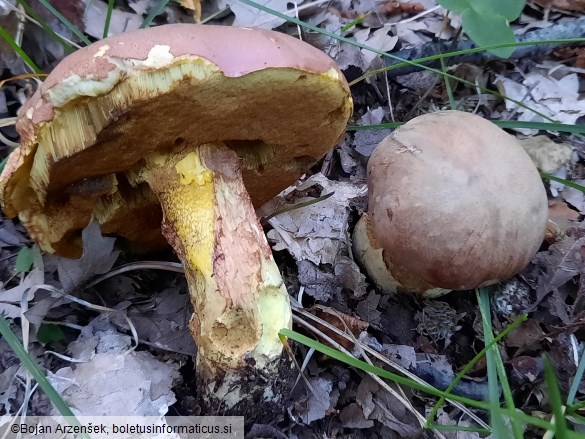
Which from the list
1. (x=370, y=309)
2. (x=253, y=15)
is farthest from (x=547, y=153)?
(x=253, y=15)

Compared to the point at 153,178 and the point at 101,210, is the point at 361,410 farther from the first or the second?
the point at 101,210

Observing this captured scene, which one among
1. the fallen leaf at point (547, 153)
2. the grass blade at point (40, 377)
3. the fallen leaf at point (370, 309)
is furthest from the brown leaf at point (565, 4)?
the grass blade at point (40, 377)

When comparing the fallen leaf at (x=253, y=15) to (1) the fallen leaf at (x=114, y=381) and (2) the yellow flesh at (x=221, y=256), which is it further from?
(1) the fallen leaf at (x=114, y=381)

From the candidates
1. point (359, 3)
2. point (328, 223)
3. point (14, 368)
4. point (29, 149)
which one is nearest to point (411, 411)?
point (328, 223)

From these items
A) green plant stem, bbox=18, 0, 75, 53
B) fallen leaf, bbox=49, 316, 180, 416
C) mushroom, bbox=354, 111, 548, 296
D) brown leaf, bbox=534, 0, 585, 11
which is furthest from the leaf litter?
brown leaf, bbox=534, 0, 585, 11

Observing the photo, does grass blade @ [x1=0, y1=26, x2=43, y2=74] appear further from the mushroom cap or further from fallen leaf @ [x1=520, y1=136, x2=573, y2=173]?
fallen leaf @ [x1=520, y1=136, x2=573, y2=173]

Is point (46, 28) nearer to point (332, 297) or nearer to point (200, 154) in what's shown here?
point (200, 154)
